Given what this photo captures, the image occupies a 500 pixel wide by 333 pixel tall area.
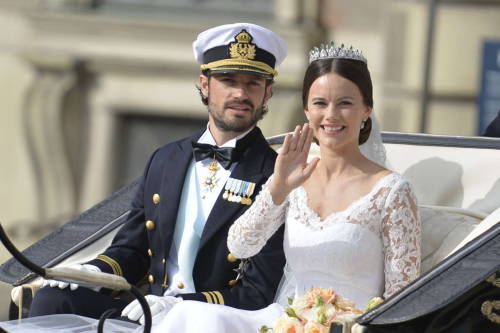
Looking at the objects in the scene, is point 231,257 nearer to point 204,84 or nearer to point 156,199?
point 156,199

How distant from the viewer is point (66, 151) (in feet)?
28.7

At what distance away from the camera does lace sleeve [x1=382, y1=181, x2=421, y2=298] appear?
370cm

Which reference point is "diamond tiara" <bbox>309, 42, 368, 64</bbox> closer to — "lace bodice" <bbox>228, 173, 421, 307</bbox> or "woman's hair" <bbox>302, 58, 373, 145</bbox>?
"woman's hair" <bbox>302, 58, 373, 145</bbox>

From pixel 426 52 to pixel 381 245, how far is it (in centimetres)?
412

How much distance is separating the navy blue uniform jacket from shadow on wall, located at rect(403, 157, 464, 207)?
0.50 meters

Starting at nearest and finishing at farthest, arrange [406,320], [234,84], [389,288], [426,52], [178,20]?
1. [406,320]
2. [389,288]
3. [234,84]
4. [426,52]
5. [178,20]

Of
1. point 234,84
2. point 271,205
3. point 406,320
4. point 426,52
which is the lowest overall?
point 406,320

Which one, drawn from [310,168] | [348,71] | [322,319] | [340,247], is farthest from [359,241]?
[348,71]

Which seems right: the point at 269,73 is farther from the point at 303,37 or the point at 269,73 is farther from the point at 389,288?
the point at 303,37

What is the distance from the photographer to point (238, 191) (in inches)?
162

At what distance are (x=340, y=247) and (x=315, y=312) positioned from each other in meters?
0.32

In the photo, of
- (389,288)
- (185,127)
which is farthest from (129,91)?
(389,288)

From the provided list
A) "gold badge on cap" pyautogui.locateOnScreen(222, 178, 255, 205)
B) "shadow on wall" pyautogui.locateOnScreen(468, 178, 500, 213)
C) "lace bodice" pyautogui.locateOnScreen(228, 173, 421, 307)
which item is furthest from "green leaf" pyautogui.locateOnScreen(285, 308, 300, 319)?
"shadow on wall" pyautogui.locateOnScreen(468, 178, 500, 213)

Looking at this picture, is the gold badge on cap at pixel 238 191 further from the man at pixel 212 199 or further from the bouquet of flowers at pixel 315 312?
the bouquet of flowers at pixel 315 312
